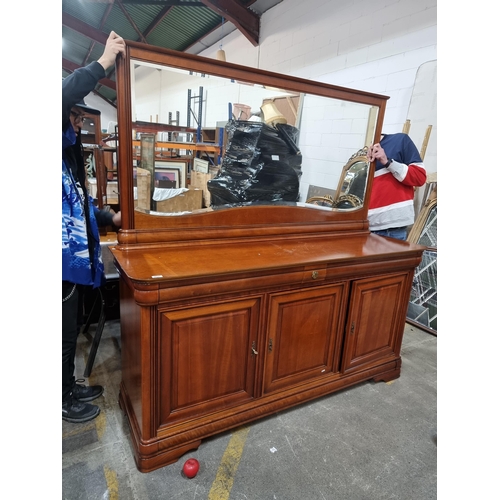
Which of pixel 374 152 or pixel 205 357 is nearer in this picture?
pixel 205 357

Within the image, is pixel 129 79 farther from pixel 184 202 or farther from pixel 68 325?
pixel 68 325

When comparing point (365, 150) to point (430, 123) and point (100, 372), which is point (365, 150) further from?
point (100, 372)

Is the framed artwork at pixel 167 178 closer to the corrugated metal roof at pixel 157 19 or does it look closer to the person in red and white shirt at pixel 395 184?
the person in red and white shirt at pixel 395 184

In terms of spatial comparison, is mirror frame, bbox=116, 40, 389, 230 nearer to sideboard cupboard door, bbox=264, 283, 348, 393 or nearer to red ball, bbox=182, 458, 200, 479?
sideboard cupboard door, bbox=264, 283, 348, 393

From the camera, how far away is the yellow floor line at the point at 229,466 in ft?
4.44

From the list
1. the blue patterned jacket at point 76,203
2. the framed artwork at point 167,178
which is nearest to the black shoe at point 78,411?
the blue patterned jacket at point 76,203

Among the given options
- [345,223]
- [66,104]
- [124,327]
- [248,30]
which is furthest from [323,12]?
[124,327]

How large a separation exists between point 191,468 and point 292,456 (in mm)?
458

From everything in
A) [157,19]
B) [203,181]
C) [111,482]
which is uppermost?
[157,19]

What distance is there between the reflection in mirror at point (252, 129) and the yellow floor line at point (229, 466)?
1126mm

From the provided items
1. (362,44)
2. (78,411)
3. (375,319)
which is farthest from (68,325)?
(362,44)

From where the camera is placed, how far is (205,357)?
145 cm

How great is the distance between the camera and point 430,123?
9.26 feet

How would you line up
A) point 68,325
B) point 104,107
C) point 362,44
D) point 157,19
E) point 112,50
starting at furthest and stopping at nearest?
point 104,107, point 157,19, point 362,44, point 68,325, point 112,50
